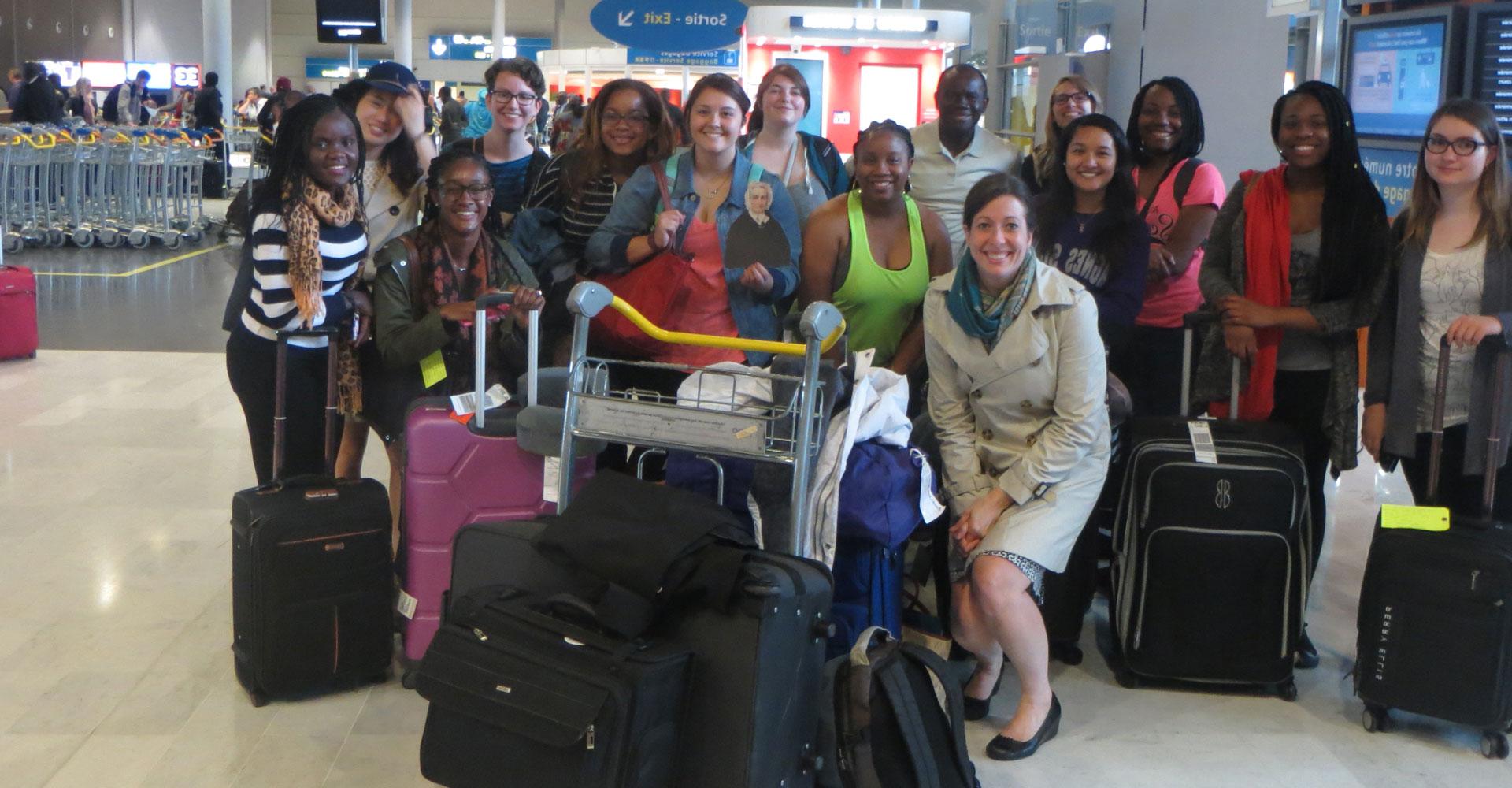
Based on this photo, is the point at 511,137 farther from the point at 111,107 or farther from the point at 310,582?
the point at 111,107

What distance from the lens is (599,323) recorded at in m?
3.59

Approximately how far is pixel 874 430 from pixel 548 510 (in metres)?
0.85

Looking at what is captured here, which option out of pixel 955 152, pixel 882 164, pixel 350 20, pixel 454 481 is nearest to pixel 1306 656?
pixel 882 164

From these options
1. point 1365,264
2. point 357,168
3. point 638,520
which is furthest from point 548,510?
point 1365,264

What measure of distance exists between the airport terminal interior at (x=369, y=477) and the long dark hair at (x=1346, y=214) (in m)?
0.96

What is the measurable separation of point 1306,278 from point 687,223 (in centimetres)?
161

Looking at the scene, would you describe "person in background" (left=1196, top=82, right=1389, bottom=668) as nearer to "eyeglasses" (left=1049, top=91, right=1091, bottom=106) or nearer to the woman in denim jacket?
"eyeglasses" (left=1049, top=91, right=1091, bottom=106)

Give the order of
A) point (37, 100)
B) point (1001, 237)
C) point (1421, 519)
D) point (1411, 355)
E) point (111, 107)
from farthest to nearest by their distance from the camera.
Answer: point (111, 107) < point (37, 100) < point (1411, 355) < point (1421, 519) < point (1001, 237)

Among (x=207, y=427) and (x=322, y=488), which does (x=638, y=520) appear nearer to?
(x=322, y=488)

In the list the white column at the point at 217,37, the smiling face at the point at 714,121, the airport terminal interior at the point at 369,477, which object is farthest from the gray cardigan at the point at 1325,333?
the white column at the point at 217,37

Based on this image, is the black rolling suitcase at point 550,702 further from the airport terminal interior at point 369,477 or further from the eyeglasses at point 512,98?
the eyeglasses at point 512,98

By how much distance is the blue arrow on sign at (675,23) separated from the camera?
6.98 metres

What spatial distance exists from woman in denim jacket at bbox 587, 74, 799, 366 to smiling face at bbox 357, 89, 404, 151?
0.73 m

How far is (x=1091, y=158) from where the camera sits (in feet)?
11.8
